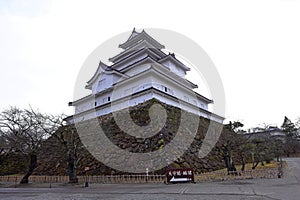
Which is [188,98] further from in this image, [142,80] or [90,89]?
[90,89]

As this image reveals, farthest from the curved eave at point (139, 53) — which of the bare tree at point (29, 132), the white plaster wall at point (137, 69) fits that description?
the bare tree at point (29, 132)

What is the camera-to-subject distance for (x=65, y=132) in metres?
18.6

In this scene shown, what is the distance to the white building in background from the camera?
87.1ft

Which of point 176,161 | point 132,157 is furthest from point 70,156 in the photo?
point 176,161

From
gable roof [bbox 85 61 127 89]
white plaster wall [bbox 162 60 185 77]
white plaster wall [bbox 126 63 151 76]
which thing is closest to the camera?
white plaster wall [bbox 126 63 151 76]

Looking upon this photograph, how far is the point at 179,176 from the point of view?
47.7 feet

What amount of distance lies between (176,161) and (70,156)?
7.33 m

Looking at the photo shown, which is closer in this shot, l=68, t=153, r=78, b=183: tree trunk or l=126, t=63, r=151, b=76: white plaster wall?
l=68, t=153, r=78, b=183: tree trunk

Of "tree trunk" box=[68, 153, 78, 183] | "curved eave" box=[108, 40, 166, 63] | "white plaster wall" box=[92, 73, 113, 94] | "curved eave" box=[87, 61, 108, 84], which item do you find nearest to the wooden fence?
"tree trunk" box=[68, 153, 78, 183]

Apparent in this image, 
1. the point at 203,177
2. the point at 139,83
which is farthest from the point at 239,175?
the point at 139,83

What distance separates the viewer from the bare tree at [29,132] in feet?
60.8

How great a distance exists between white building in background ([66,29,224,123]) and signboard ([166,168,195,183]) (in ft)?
35.8

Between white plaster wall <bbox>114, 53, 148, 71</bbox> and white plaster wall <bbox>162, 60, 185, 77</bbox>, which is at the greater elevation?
white plaster wall <bbox>114, 53, 148, 71</bbox>

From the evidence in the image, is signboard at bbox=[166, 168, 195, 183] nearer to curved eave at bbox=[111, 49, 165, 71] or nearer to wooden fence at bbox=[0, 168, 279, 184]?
wooden fence at bbox=[0, 168, 279, 184]
